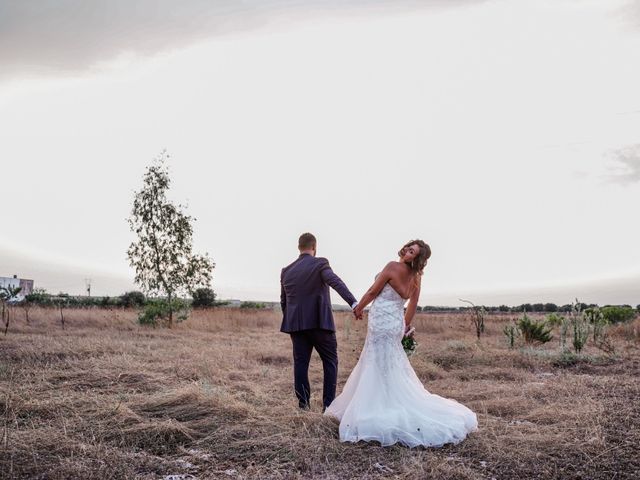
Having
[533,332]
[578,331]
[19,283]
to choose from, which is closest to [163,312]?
[533,332]

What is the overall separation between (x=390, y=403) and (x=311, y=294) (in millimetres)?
1561

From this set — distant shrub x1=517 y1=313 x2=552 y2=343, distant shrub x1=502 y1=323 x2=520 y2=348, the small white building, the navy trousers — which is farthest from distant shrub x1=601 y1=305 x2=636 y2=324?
the small white building

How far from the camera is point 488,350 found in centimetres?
1243

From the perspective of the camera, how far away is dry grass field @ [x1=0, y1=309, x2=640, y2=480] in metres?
4.96

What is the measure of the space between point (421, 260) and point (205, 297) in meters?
41.5

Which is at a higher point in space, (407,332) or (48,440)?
(407,332)

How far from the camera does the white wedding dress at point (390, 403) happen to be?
5586 millimetres

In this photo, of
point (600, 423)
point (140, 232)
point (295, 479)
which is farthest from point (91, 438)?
point (140, 232)

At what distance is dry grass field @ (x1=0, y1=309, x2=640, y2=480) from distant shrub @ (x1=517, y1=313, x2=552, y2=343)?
2648 millimetres

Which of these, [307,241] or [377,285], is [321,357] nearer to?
[377,285]

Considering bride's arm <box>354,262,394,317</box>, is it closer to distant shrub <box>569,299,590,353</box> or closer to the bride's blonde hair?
the bride's blonde hair

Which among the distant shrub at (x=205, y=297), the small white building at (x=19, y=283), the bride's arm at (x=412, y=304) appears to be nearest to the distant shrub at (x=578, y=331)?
the bride's arm at (x=412, y=304)

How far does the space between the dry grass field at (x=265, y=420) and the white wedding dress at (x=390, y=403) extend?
0.15 meters

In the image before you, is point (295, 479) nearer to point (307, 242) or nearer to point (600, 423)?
point (307, 242)
